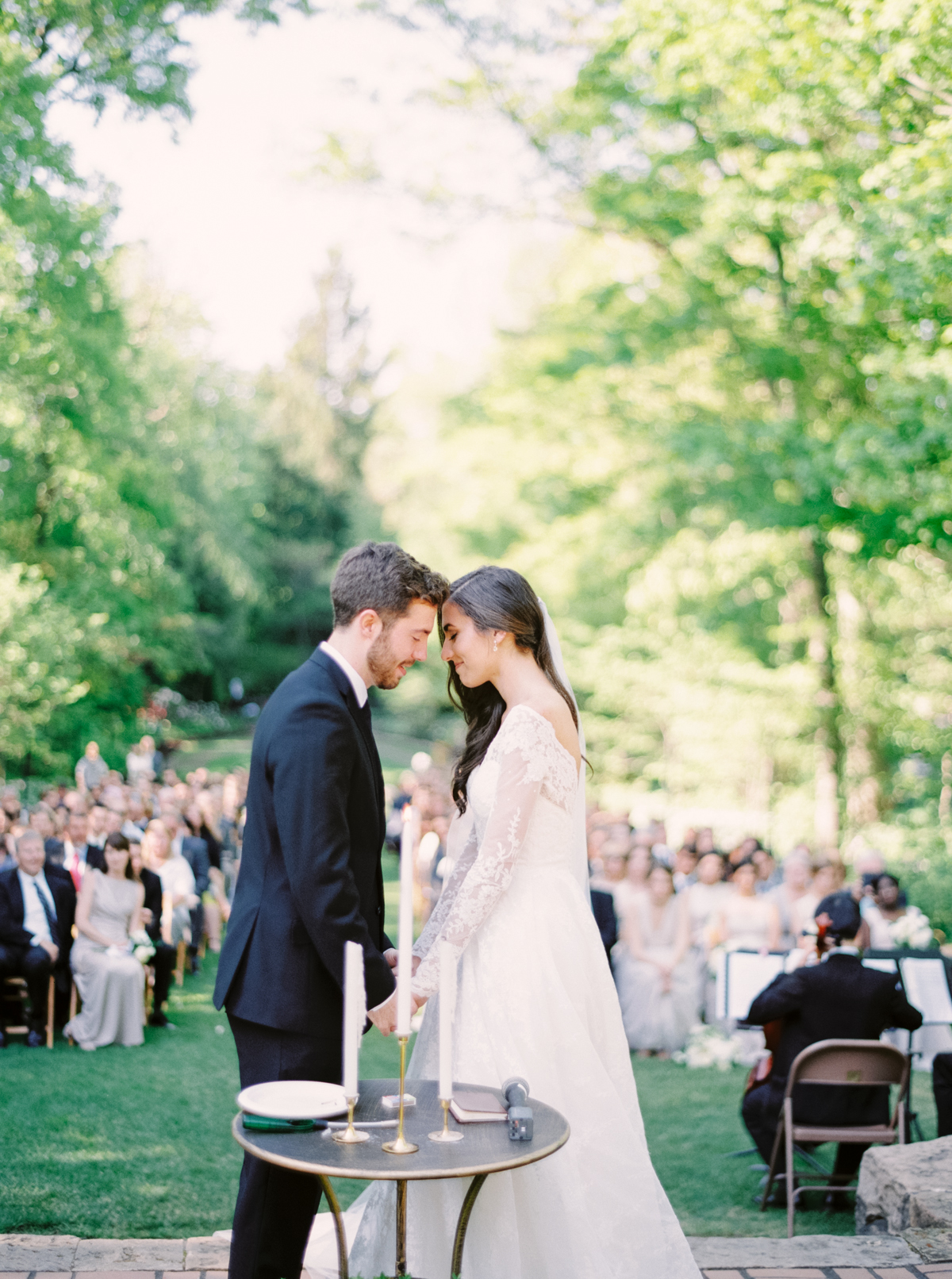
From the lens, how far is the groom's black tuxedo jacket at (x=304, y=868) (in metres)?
2.88

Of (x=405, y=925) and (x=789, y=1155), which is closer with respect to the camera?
(x=405, y=925)

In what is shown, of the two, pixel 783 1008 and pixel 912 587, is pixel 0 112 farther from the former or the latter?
pixel 912 587

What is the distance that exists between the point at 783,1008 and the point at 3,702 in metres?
Result: 13.4

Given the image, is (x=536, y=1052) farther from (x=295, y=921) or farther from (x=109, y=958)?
(x=109, y=958)

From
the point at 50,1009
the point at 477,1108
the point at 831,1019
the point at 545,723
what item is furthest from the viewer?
the point at 50,1009

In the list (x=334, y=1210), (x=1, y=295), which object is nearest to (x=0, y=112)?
(x=1, y=295)

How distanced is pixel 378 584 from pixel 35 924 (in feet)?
21.3

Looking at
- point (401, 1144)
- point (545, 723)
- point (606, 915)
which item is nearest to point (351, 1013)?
point (401, 1144)

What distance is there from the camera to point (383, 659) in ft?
10.3

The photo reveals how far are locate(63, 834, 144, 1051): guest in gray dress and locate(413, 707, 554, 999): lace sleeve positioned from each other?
5461 mm

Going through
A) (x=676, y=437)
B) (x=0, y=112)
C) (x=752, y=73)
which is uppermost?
(x=0, y=112)

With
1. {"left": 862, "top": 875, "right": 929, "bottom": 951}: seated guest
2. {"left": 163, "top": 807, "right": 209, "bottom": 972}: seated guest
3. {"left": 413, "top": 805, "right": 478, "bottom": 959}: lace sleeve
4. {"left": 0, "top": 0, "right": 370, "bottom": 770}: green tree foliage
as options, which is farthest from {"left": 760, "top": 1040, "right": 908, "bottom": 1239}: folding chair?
{"left": 0, "top": 0, "right": 370, "bottom": 770}: green tree foliage

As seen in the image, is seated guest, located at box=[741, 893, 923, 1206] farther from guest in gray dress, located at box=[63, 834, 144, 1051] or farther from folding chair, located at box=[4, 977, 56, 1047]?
folding chair, located at box=[4, 977, 56, 1047]

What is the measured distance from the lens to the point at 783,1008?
5.40 meters
